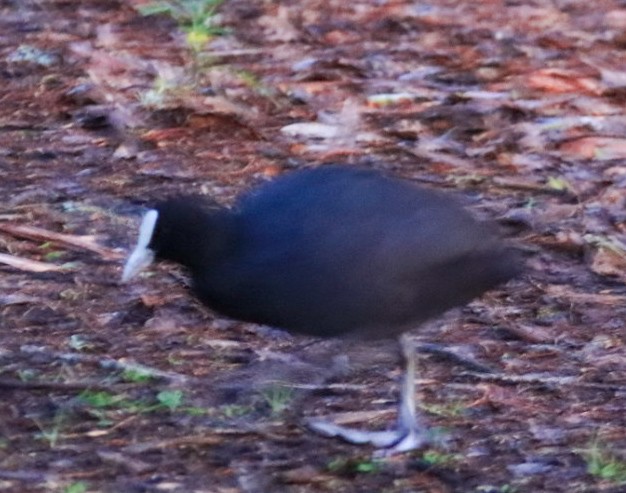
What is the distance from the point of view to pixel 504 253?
14.6 feet

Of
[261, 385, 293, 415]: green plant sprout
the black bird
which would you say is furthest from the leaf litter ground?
the black bird

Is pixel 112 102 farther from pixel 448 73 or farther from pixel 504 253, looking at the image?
pixel 504 253

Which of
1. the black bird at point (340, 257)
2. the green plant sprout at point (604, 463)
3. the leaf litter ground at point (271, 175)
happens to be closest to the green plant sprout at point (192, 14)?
the leaf litter ground at point (271, 175)

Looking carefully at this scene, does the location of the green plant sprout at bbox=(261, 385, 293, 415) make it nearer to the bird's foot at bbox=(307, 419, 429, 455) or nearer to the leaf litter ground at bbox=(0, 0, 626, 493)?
the leaf litter ground at bbox=(0, 0, 626, 493)

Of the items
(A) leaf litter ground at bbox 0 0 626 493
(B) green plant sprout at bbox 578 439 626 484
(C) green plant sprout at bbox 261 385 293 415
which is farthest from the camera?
(C) green plant sprout at bbox 261 385 293 415

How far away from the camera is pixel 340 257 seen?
4152mm

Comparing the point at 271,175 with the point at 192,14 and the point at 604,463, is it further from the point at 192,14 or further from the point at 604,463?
the point at 604,463

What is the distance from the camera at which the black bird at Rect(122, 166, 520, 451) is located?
416 cm

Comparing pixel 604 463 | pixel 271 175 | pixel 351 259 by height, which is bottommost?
pixel 604 463

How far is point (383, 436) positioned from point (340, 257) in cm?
59

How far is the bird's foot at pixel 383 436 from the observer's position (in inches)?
165

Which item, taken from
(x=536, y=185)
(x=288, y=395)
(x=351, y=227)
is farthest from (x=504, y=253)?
(x=536, y=185)

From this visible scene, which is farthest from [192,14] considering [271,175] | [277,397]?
[277,397]

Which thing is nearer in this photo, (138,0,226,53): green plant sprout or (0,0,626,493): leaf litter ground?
(0,0,626,493): leaf litter ground
